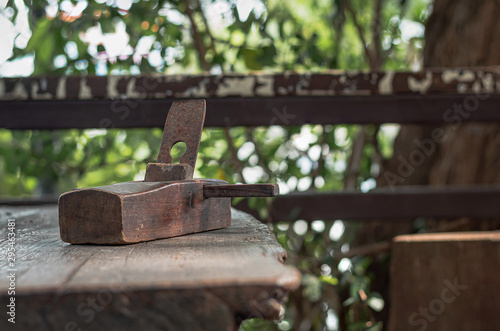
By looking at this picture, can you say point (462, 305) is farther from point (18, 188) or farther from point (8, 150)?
point (18, 188)

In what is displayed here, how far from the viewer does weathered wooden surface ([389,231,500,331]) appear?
175 cm

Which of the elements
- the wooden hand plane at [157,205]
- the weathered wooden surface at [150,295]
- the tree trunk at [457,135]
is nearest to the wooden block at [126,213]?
the wooden hand plane at [157,205]

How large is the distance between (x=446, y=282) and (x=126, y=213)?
1311mm

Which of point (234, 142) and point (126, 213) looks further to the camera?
point (234, 142)

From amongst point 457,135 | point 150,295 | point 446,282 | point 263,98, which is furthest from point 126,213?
point 457,135

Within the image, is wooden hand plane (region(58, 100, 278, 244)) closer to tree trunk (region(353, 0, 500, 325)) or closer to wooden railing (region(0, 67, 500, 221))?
wooden railing (region(0, 67, 500, 221))

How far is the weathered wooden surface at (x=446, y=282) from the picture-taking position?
1.75m

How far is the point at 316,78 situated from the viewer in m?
1.67

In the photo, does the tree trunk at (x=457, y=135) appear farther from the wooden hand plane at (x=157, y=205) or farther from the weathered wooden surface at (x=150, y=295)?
the weathered wooden surface at (x=150, y=295)

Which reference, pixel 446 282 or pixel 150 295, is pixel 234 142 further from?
pixel 150 295

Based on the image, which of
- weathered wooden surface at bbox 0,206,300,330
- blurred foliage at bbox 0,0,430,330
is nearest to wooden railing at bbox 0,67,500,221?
blurred foliage at bbox 0,0,430,330

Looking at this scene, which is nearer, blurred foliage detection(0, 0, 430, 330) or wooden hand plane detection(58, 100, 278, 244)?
wooden hand plane detection(58, 100, 278, 244)

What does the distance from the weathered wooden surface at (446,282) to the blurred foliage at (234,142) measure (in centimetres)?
27

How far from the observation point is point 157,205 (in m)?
0.97
